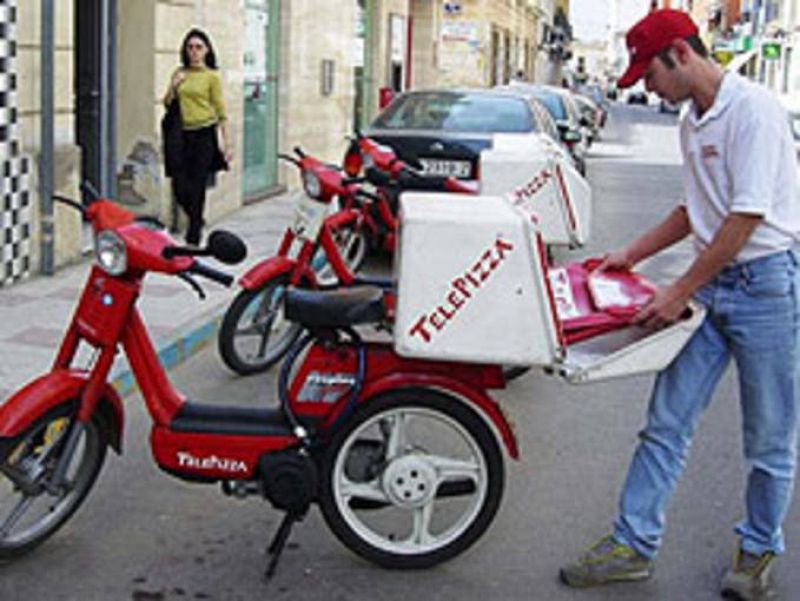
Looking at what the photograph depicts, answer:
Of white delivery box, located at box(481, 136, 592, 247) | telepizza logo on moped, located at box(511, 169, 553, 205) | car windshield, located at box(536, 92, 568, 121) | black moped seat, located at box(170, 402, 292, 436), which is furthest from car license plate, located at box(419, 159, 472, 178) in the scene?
car windshield, located at box(536, 92, 568, 121)

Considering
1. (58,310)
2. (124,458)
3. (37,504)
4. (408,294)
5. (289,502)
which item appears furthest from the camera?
(58,310)

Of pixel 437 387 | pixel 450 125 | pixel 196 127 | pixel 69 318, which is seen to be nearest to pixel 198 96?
pixel 196 127

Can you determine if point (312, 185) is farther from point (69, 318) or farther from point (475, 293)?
point (475, 293)

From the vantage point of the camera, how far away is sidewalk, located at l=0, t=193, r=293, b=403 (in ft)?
21.5

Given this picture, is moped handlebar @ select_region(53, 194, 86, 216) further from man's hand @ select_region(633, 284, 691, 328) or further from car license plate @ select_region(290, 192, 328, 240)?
car license plate @ select_region(290, 192, 328, 240)

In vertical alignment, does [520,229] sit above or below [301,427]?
→ above

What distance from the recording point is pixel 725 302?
157 inches

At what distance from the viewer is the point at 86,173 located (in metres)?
10.8

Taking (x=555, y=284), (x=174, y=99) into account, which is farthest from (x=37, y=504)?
(x=174, y=99)

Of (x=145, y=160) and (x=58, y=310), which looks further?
(x=145, y=160)

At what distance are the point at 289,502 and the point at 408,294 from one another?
85 centimetres

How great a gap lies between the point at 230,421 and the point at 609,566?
1381 millimetres

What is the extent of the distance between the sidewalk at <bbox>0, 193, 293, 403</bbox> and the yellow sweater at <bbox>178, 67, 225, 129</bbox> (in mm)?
1329

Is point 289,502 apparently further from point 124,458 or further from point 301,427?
point 124,458
